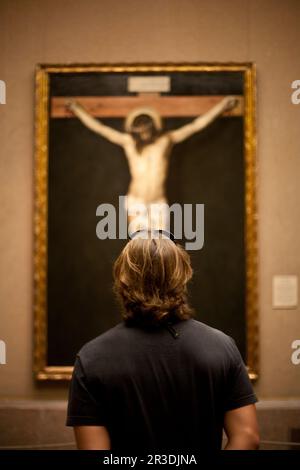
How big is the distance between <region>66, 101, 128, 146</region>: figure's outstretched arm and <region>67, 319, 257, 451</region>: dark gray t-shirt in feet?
6.50

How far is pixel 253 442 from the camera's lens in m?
1.69

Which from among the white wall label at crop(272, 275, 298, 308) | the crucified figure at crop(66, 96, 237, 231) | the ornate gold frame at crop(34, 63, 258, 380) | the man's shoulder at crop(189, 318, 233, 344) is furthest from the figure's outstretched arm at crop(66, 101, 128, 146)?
the man's shoulder at crop(189, 318, 233, 344)

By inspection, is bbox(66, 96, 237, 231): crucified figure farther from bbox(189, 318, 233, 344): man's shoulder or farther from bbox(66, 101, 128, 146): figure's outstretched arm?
bbox(189, 318, 233, 344): man's shoulder

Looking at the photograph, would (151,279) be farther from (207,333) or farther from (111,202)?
(111,202)

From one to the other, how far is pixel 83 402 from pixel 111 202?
75.3 inches

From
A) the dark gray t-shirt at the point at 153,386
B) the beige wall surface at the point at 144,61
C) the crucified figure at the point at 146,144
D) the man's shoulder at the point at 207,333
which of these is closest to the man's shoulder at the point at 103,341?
the dark gray t-shirt at the point at 153,386

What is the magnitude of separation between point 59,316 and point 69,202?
719 millimetres

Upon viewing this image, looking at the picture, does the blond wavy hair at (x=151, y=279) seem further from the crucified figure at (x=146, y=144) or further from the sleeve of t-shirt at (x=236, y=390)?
the crucified figure at (x=146, y=144)

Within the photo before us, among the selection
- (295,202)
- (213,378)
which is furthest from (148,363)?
(295,202)

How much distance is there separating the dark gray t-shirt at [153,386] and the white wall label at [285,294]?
182 cm

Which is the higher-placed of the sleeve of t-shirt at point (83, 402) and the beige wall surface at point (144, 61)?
the beige wall surface at point (144, 61)

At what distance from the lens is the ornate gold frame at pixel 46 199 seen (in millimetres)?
3363

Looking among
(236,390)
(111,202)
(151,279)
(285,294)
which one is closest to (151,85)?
(111,202)

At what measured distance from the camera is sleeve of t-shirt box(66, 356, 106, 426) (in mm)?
1628
